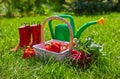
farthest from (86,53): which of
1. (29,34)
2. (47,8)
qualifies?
(47,8)

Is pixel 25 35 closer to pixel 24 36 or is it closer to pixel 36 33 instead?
pixel 24 36

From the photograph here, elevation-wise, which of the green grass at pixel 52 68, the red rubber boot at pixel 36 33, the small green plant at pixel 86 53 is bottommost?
the green grass at pixel 52 68

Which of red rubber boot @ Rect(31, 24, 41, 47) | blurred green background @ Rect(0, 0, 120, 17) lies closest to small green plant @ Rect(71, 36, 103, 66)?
red rubber boot @ Rect(31, 24, 41, 47)

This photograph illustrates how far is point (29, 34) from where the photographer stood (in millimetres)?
3803

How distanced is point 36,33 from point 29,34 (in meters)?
0.11

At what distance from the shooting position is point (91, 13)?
832cm

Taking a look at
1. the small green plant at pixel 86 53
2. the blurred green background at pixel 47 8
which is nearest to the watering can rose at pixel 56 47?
the small green plant at pixel 86 53

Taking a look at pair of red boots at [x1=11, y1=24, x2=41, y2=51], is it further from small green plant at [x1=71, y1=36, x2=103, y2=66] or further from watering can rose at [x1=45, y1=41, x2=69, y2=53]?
small green plant at [x1=71, y1=36, x2=103, y2=66]

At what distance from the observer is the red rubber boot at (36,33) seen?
3707mm

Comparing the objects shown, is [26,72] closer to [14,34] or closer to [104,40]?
[104,40]

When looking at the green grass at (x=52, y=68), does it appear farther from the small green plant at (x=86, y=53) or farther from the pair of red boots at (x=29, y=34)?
the pair of red boots at (x=29, y=34)

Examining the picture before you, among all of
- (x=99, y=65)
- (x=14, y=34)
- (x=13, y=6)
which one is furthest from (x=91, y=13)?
(x=99, y=65)

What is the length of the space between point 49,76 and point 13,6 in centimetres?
538

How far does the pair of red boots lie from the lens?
372cm
